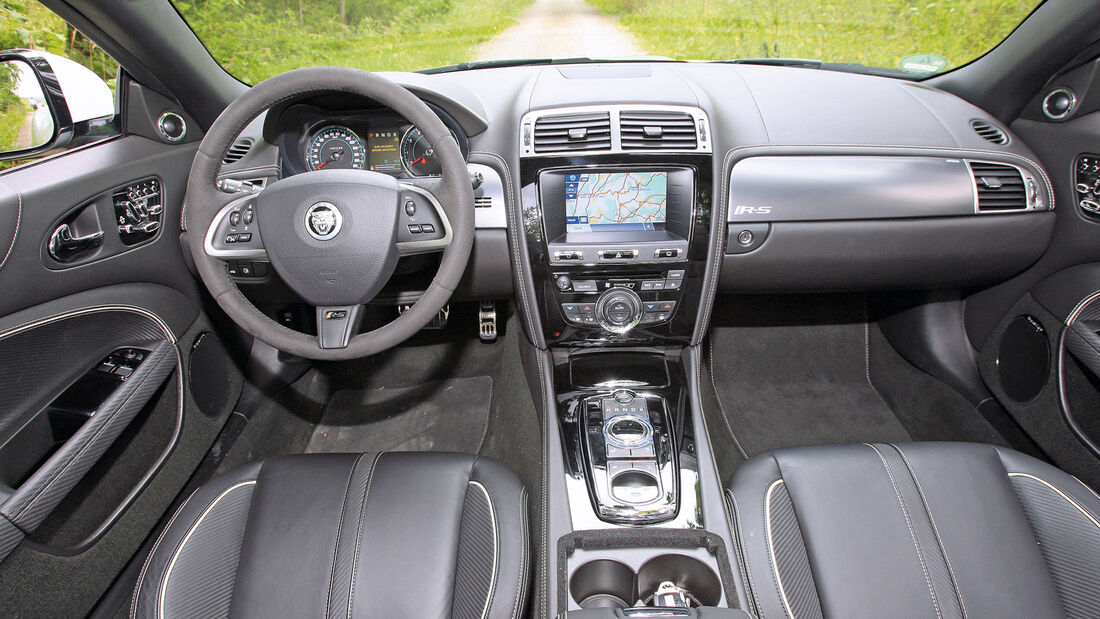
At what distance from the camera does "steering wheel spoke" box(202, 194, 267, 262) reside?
142 cm

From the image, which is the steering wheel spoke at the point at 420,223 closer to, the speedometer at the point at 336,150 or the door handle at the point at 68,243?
the speedometer at the point at 336,150

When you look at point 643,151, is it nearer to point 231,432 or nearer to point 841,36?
point 841,36

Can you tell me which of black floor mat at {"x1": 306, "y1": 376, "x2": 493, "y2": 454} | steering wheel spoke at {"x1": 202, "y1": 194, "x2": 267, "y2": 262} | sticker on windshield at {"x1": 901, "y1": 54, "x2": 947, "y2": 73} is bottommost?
black floor mat at {"x1": 306, "y1": 376, "x2": 493, "y2": 454}

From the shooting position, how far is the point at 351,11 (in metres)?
2.24

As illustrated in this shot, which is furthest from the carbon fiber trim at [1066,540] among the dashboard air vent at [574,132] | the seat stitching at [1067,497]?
the dashboard air vent at [574,132]

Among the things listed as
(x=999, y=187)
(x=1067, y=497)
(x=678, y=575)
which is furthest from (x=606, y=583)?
(x=999, y=187)

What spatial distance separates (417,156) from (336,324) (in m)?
0.60

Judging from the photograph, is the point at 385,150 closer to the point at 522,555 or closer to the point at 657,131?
the point at 657,131

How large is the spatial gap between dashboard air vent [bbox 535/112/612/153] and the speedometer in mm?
538

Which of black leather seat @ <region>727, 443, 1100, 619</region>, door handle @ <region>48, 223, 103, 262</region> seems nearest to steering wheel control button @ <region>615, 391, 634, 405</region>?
black leather seat @ <region>727, 443, 1100, 619</region>

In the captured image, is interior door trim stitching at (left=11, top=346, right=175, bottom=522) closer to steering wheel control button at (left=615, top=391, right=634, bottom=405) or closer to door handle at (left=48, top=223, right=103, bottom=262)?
door handle at (left=48, top=223, right=103, bottom=262)

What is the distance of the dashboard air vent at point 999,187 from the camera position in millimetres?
1895

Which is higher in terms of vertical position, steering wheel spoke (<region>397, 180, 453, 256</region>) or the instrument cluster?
the instrument cluster

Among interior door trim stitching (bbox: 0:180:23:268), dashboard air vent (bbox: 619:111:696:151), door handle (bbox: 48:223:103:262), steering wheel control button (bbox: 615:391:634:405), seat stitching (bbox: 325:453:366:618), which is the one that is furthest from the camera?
steering wheel control button (bbox: 615:391:634:405)
